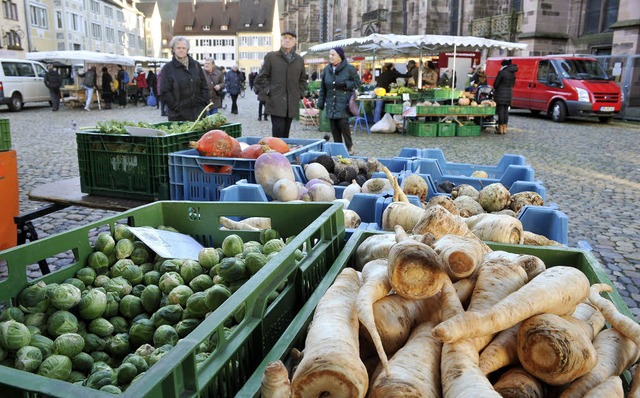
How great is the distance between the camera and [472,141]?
13.9 m

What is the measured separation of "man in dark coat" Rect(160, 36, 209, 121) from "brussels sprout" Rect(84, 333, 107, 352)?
18.4 ft

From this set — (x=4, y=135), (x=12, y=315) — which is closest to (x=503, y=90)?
(x=4, y=135)

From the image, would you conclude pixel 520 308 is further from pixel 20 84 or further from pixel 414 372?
pixel 20 84

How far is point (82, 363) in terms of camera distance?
178 cm

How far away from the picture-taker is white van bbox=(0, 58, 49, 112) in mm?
23375

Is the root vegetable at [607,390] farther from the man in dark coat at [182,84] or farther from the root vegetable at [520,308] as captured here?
the man in dark coat at [182,84]

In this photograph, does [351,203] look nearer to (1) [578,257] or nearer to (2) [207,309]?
(1) [578,257]

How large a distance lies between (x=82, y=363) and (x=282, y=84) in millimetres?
7203

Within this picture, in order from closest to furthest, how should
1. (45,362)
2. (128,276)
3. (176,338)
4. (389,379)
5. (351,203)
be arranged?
(389,379) < (45,362) < (176,338) < (128,276) < (351,203)

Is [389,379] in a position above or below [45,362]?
above

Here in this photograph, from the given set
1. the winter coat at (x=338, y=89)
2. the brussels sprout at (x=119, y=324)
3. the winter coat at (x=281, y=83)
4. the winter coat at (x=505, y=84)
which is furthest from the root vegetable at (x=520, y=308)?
the winter coat at (x=505, y=84)

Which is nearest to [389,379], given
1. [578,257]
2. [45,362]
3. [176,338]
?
[176,338]

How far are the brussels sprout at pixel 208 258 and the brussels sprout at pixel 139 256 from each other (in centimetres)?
28

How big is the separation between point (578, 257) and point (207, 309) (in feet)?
5.17
